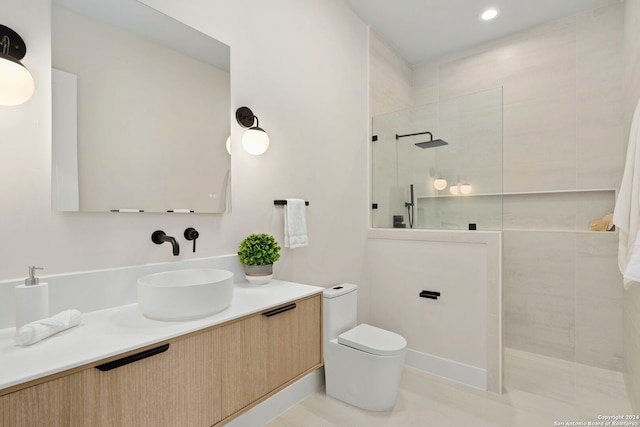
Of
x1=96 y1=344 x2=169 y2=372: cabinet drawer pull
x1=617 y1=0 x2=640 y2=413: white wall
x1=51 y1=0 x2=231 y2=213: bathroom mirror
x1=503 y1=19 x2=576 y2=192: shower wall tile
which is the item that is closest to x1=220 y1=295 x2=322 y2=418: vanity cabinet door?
x1=96 y1=344 x2=169 y2=372: cabinet drawer pull

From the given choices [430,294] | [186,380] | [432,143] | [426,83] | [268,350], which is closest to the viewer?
[186,380]

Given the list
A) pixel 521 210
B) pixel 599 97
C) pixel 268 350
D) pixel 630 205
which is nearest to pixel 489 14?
Result: pixel 599 97

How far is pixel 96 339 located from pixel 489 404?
2233 millimetres

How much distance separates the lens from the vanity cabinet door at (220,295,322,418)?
1.18m

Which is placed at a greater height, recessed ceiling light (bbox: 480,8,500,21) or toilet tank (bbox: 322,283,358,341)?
recessed ceiling light (bbox: 480,8,500,21)

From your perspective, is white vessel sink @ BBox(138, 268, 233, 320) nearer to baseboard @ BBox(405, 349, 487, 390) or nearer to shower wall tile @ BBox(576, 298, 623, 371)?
baseboard @ BBox(405, 349, 487, 390)

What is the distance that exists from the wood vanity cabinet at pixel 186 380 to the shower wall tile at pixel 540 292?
7.59 feet

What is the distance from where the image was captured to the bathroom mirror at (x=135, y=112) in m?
1.22

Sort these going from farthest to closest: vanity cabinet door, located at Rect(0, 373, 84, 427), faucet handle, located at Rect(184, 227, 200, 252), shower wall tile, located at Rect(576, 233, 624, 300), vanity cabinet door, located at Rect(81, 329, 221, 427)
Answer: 1. shower wall tile, located at Rect(576, 233, 624, 300)
2. faucet handle, located at Rect(184, 227, 200, 252)
3. vanity cabinet door, located at Rect(81, 329, 221, 427)
4. vanity cabinet door, located at Rect(0, 373, 84, 427)

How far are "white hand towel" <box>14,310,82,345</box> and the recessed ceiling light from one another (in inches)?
139

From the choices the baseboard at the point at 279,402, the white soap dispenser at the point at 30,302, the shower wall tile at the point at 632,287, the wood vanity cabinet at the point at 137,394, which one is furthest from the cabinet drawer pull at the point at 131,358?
the shower wall tile at the point at 632,287

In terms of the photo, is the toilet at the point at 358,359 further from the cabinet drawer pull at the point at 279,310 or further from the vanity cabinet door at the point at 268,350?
the cabinet drawer pull at the point at 279,310

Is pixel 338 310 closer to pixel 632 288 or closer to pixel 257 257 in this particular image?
pixel 257 257

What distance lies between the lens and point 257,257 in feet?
5.58
